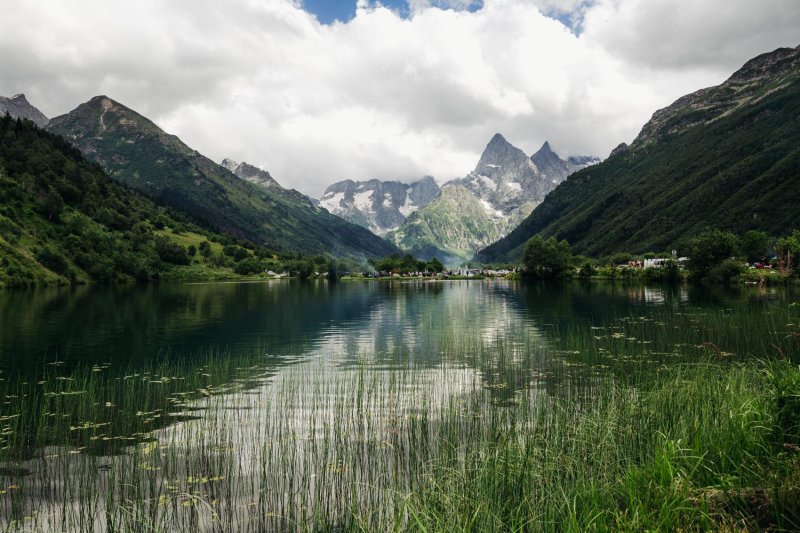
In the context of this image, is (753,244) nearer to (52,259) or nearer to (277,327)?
(277,327)

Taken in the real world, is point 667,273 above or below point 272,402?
above

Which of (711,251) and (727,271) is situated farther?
(711,251)

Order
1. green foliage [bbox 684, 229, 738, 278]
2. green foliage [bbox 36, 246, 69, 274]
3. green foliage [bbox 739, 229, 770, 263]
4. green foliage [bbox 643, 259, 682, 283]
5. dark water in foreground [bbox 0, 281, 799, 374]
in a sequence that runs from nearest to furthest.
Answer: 1. dark water in foreground [bbox 0, 281, 799, 374]
2. green foliage [bbox 684, 229, 738, 278]
3. green foliage [bbox 36, 246, 69, 274]
4. green foliage [bbox 643, 259, 682, 283]
5. green foliage [bbox 739, 229, 770, 263]

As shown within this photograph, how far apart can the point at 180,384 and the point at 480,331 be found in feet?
128

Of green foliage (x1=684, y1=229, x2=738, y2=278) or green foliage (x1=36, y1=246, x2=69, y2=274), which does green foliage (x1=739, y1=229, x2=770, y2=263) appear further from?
green foliage (x1=36, y1=246, x2=69, y2=274)

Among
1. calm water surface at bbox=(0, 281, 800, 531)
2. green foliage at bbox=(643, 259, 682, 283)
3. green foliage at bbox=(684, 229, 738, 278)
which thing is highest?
green foliage at bbox=(684, 229, 738, 278)

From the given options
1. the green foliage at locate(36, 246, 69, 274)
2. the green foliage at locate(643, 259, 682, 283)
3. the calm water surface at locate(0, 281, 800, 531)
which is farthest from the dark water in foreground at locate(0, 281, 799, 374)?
the green foliage at locate(643, 259, 682, 283)

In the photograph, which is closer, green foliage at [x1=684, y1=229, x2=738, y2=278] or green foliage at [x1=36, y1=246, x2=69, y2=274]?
green foliage at [x1=684, y1=229, x2=738, y2=278]

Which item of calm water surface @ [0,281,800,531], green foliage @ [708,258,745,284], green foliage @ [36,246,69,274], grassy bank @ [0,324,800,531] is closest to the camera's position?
grassy bank @ [0,324,800,531]

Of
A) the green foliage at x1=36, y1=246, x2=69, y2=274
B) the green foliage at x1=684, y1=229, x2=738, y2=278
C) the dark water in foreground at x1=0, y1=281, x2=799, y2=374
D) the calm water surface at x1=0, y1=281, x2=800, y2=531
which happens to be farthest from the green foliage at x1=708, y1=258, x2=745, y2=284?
the green foliage at x1=36, y1=246, x2=69, y2=274

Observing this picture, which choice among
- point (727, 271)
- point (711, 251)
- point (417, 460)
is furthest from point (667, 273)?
point (417, 460)

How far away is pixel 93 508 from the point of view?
15.6 m

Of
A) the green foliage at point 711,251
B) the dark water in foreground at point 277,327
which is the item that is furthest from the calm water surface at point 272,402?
the green foliage at point 711,251

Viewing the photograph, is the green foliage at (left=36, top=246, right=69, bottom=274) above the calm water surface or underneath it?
above
